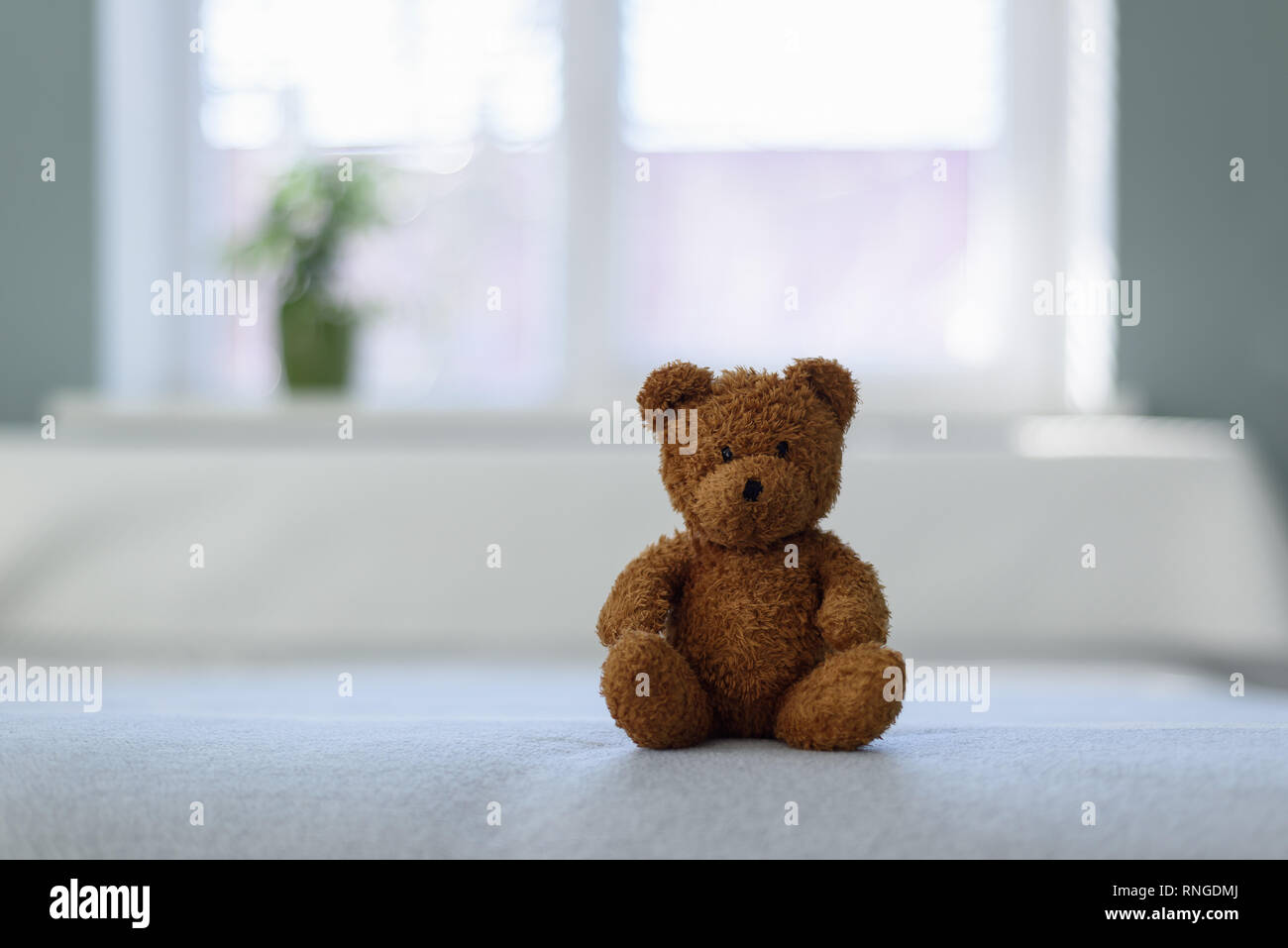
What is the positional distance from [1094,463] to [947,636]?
31cm

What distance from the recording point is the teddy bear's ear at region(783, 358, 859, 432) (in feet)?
2.51

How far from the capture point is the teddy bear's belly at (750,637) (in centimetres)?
72

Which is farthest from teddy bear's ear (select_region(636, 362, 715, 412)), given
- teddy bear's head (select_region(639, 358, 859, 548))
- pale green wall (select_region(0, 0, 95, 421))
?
pale green wall (select_region(0, 0, 95, 421))

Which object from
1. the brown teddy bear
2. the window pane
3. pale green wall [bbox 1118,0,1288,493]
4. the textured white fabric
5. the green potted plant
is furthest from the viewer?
the window pane

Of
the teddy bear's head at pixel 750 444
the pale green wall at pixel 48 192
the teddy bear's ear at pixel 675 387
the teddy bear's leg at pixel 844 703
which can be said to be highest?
the pale green wall at pixel 48 192

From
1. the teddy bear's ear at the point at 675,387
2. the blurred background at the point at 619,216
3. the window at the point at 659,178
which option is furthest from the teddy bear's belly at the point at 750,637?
the window at the point at 659,178

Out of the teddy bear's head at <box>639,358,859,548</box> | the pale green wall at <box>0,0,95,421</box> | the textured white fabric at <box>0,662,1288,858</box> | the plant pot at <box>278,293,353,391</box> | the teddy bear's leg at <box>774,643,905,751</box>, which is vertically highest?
the pale green wall at <box>0,0,95,421</box>

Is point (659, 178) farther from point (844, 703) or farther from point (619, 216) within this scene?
point (844, 703)

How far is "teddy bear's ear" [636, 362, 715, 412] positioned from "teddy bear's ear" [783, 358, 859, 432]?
59 millimetres

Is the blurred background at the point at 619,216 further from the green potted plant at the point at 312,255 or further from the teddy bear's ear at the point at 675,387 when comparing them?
the teddy bear's ear at the point at 675,387

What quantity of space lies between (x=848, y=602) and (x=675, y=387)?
0.18 m

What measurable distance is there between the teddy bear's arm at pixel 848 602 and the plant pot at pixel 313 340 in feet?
4.80

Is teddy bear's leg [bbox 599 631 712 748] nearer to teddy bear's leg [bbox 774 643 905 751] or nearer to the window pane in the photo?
teddy bear's leg [bbox 774 643 905 751]
